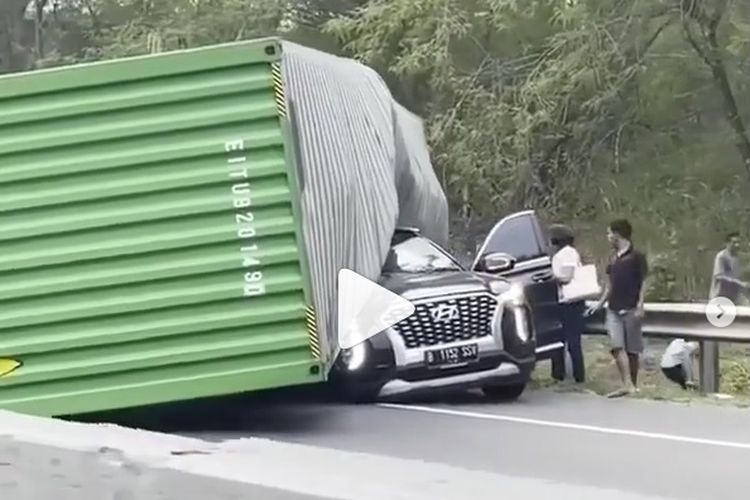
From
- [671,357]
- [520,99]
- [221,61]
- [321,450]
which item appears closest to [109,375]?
[221,61]

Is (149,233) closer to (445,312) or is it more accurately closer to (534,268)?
(445,312)

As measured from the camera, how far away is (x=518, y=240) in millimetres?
15867

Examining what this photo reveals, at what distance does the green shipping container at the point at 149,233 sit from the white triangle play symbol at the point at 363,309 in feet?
4.56

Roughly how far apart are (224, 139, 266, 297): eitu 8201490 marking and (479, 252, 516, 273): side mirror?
5035mm

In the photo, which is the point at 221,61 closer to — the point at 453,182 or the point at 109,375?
the point at 109,375

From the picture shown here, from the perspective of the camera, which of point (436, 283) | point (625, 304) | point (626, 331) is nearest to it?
point (436, 283)

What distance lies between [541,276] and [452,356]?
247 cm

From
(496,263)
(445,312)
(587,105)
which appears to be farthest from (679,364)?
(587,105)

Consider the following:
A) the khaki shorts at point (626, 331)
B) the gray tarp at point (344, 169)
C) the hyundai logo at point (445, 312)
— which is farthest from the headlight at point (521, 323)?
the khaki shorts at point (626, 331)

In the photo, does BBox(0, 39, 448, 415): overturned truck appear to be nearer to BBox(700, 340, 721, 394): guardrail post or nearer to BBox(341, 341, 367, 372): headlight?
BBox(341, 341, 367, 372): headlight

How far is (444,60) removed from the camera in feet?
74.6

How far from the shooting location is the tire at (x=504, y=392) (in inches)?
549

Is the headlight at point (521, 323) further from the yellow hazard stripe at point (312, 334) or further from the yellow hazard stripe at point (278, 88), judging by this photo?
the yellow hazard stripe at point (278, 88)

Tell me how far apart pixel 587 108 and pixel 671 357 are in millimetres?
7515
